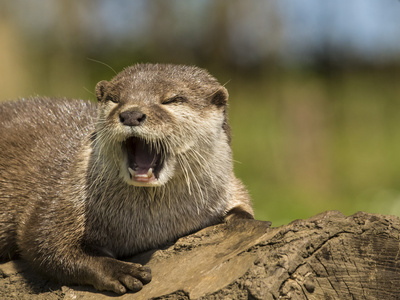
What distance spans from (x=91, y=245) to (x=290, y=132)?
16.2 ft

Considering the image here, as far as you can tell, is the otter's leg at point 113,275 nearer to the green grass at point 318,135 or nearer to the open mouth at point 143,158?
the open mouth at point 143,158

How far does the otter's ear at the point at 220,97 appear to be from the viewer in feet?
10.5

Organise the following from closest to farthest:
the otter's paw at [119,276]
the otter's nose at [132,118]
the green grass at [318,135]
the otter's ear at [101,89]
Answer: the otter's nose at [132,118]
the otter's paw at [119,276]
the otter's ear at [101,89]
the green grass at [318,135]

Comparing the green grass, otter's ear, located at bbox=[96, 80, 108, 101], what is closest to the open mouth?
otter's ear, located at bbox=[96, 80, 108, 101]

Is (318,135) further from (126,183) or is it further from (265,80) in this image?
(126,183)

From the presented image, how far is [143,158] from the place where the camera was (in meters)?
2.91

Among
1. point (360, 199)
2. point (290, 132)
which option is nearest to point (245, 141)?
point (290, 132)

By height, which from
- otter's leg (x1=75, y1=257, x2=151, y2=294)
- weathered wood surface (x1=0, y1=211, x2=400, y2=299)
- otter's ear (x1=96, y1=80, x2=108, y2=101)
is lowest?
otter's leg (x1=75, y1=257, x2=151, y2=294)

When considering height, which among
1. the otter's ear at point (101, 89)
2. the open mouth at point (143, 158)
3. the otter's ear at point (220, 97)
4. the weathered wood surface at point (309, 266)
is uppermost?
the otter's ear at point (220, 97)

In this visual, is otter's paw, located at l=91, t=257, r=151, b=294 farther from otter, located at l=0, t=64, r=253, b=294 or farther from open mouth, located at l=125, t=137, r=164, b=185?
open mouth, located at l=125, t=137, r=164, b=185

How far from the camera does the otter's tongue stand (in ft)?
9.49

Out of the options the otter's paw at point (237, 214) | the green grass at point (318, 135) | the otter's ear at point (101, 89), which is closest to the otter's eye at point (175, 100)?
the otter's ear at point (101, 89)

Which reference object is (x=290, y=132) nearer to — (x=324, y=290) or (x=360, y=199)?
(x=360, y=199)

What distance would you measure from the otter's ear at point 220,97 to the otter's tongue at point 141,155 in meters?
0.48
